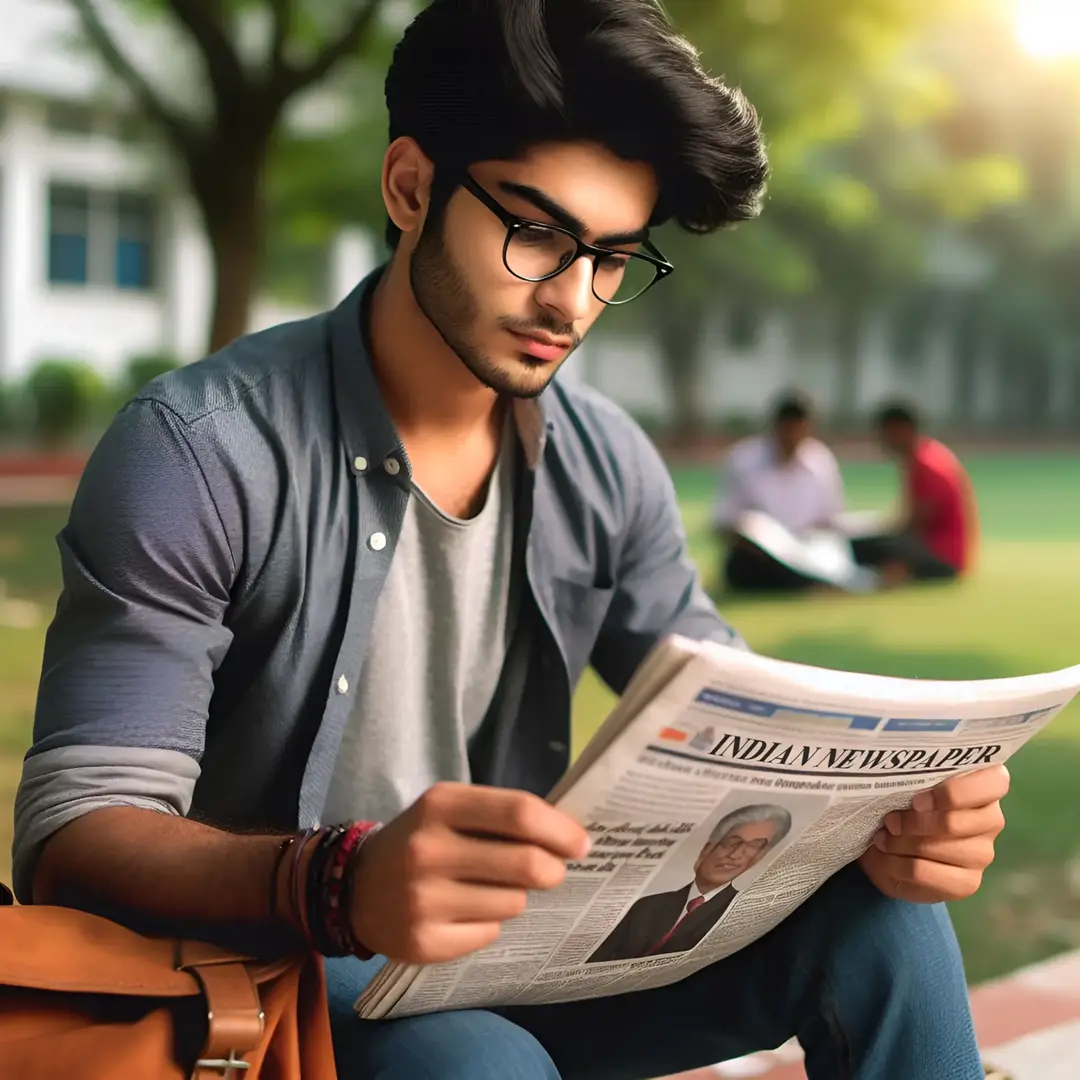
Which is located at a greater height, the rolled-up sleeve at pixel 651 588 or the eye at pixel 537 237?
the eye at pixel 537 237

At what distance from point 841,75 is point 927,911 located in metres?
14.1

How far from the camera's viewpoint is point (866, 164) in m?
29.3

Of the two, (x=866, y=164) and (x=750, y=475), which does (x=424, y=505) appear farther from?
(x=866, y=164)

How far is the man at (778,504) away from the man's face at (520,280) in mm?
7311

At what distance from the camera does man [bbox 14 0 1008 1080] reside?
1412 millimetres

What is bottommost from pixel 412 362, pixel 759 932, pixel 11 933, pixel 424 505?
pixel 759 932

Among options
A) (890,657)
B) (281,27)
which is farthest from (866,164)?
(890,657)

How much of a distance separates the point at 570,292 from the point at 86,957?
34.2 inches

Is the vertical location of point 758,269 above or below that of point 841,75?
below

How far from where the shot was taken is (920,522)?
31.7ft

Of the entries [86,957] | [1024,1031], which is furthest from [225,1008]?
[1024,1031]

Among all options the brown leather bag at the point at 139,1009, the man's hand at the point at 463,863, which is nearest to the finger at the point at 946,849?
the man's hand at the point at 463,863

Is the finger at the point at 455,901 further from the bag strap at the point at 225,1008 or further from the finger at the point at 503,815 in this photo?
the bag strap at the point at 225,1008

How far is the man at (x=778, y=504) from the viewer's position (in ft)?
29.8
